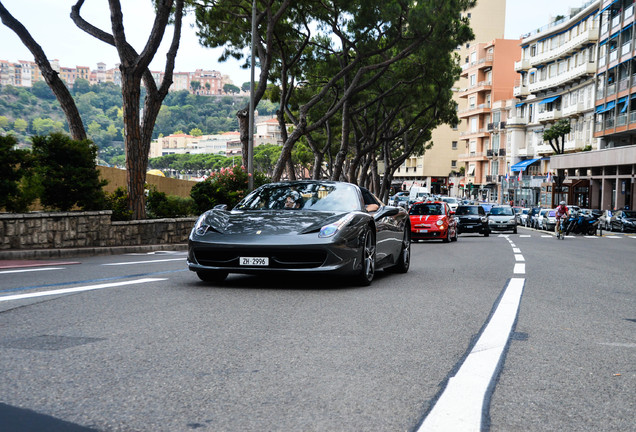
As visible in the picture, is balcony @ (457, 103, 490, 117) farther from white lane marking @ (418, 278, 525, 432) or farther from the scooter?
white lane marking @ (418, 278, 525, 432)

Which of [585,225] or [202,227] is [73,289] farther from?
[585,225]

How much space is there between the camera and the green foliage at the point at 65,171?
1627cm

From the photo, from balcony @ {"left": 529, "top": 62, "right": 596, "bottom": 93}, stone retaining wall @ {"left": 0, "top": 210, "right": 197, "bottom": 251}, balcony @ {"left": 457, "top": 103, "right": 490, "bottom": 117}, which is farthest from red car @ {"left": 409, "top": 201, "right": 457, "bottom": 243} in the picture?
balcony @ {"left": 457, "top": 103, "right": 490, "bottom": 117}

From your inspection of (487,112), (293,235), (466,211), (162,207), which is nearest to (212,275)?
(293,235)

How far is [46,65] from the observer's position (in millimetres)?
18562

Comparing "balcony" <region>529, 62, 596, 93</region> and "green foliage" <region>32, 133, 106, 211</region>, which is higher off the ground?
"balcony" <region>529, 62, 596, 93</region>

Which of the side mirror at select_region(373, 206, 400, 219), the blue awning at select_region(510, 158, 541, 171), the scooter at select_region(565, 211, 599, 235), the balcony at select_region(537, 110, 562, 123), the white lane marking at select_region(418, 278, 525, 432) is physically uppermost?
the balcony at select_region(537, 110, 562, 123)

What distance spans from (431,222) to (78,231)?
1443cm

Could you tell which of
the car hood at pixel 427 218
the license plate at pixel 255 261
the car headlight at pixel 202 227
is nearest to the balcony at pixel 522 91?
the car hood at pixel 427 218

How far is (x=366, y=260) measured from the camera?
9.57 meters

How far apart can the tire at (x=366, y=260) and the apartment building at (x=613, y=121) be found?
47.8 m

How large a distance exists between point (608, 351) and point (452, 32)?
88.0ft

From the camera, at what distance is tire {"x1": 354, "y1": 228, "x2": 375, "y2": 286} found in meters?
9.46

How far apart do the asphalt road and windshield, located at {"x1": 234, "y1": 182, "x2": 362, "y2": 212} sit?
110 centimetres
